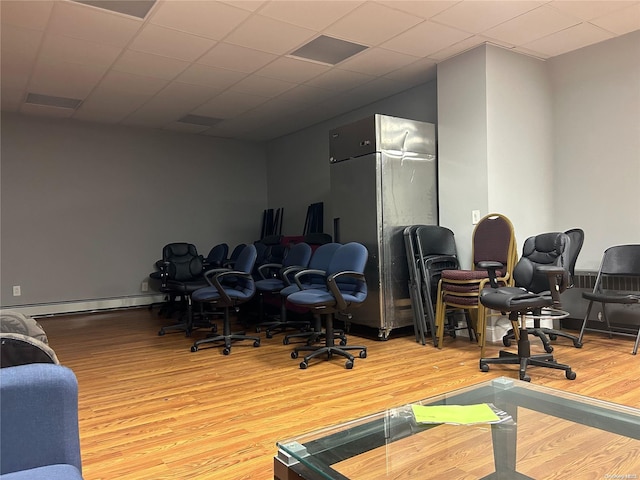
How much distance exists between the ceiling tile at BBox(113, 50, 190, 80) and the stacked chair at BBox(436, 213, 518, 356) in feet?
11.2

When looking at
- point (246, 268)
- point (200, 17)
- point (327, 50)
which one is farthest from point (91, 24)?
point (246, 268)

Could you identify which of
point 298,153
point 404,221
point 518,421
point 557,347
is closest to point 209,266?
point 298,153

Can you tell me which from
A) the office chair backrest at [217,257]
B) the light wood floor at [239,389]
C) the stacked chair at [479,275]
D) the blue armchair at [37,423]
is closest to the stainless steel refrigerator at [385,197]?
the light wood floor at [239,389]

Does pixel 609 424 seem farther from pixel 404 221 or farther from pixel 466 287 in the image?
pixel 404 221

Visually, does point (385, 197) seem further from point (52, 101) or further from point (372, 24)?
point (52, 101)

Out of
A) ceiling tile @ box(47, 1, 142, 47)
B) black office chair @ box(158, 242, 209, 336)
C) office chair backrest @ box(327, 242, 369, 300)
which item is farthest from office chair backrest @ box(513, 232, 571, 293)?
ceiling tile @ box(47, 1, 142, 47)

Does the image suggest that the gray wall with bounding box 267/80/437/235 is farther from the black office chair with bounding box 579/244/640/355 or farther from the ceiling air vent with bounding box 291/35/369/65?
the black office chair with bounding box 579/244/640/355

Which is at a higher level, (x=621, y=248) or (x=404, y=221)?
(x=404, y=221)

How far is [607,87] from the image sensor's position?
4562 millimetres

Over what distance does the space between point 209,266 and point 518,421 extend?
553 cm

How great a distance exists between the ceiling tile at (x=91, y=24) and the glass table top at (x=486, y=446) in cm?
374

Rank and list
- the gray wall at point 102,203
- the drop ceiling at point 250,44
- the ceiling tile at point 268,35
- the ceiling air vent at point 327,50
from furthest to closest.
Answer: the gray wall at point 102,203 → the ceiling air vent at point 327,50 → the ceiling tile at point 268,35 → the drop ceiling at point 250,44

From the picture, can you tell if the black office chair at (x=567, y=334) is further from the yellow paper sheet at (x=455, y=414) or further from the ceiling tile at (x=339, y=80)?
the ceiling tile at (x=339, y=80)

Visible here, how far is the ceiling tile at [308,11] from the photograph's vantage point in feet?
11.9
